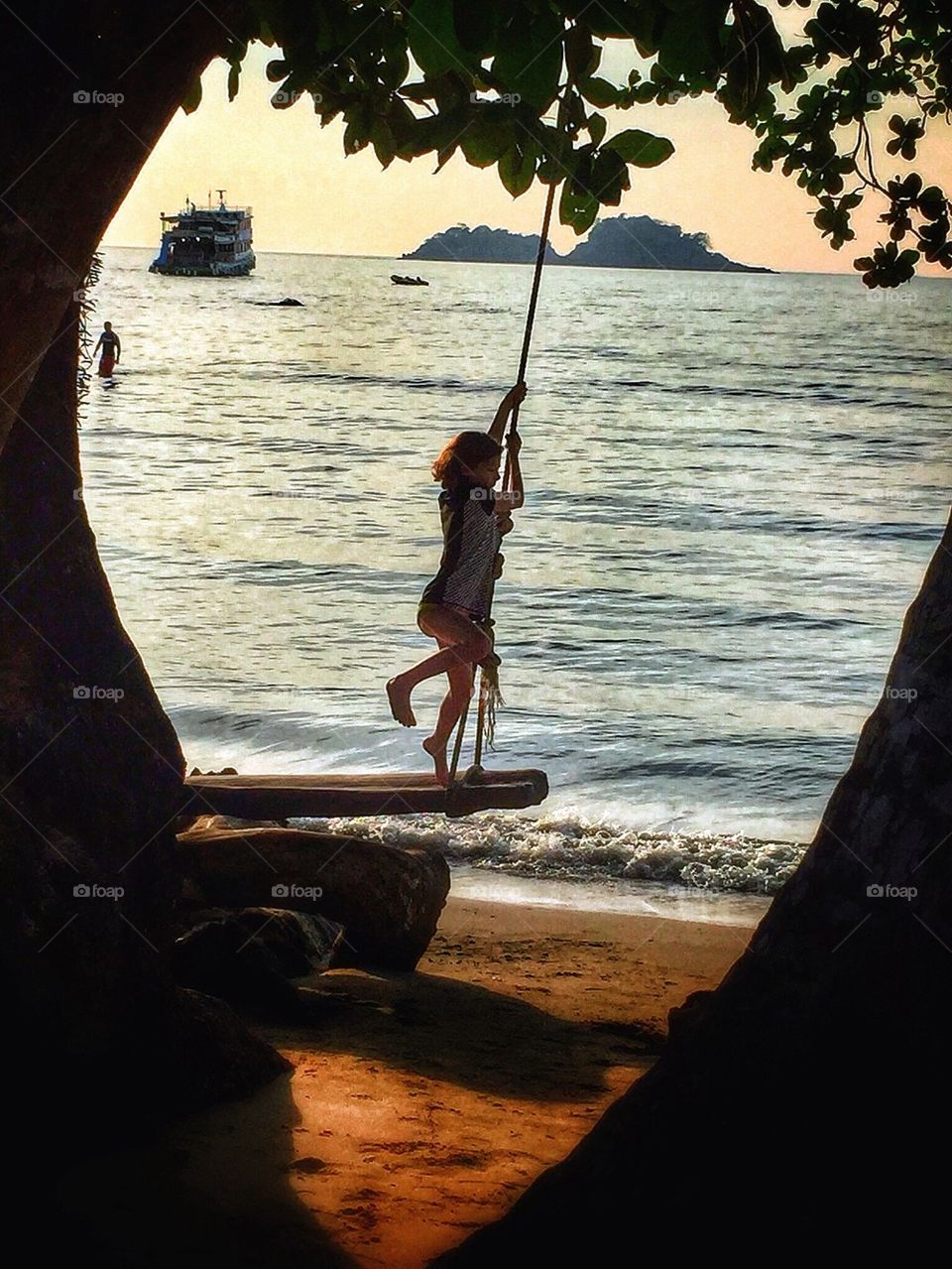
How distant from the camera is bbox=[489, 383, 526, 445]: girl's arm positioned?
5.54 m

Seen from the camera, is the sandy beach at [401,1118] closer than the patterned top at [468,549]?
Yes

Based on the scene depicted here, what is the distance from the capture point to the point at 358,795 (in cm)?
686

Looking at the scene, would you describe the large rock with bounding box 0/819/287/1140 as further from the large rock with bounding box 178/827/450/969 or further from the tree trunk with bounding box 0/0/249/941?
the large rock with bounding box 178/827/450/969

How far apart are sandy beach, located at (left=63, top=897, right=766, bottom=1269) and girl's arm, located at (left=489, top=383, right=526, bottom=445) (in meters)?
2.20

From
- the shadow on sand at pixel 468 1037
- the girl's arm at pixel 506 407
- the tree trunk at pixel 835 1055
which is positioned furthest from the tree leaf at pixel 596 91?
the shadow on sand at pixel 468 1037

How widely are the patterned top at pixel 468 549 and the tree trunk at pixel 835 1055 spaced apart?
10.8 feet

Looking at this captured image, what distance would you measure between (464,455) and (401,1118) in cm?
276

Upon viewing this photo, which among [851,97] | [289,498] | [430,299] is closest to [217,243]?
[430,299]

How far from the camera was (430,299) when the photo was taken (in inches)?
3964

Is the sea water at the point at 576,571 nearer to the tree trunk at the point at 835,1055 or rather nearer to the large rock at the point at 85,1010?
the large rock at the point at 85,1010

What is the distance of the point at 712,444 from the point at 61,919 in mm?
32868

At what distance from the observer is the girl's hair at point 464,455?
6.38 metres

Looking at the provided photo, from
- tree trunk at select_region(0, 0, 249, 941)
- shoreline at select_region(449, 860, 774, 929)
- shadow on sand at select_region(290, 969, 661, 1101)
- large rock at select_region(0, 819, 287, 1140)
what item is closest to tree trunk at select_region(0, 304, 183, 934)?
tree trunk at select_region(0, 0, 249, 941)

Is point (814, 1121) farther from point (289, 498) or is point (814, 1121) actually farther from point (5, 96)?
point (289, 498)
